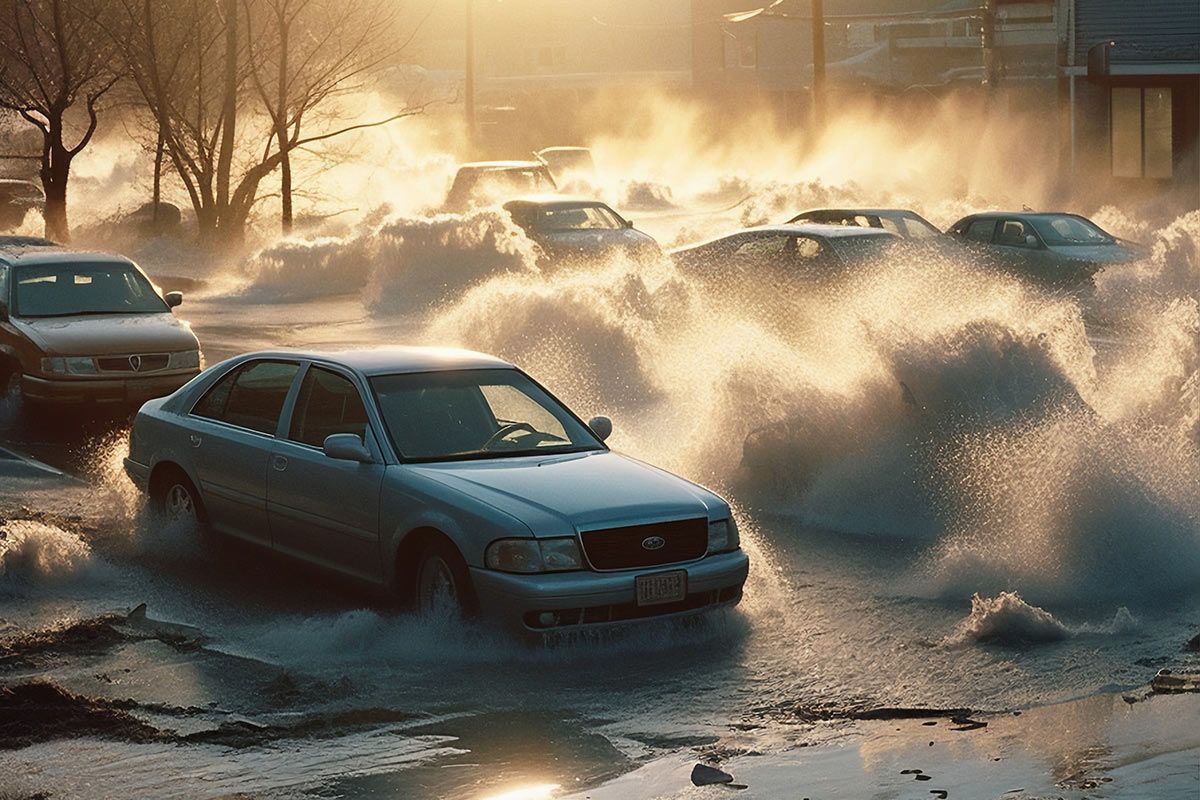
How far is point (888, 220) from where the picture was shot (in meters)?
27.3

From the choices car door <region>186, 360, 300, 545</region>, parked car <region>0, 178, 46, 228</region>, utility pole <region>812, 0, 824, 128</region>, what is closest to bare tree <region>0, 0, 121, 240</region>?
parked car <region>0, 178, 46, 228</region>

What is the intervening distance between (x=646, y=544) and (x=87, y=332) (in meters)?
9.77

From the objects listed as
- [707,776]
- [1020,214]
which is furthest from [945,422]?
[1020,214]

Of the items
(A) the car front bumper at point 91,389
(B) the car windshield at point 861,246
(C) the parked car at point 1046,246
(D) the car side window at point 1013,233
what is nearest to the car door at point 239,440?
(A) the car front bumper at point 91,389

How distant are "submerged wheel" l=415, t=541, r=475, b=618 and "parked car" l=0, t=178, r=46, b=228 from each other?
1636 inches

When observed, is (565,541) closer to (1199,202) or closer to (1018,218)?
(1018,218)

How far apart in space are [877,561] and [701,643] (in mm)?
2383

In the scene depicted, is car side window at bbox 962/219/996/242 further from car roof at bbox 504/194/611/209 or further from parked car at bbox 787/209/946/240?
car roof at bbox 504/194/611/209

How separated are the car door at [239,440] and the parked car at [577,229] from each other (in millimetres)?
16634

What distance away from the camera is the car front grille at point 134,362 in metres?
16.8

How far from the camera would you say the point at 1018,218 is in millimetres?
26609

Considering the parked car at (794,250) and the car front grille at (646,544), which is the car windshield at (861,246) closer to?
the parked car at (794,250)

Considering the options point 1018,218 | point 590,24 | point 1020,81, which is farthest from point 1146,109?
point 590,24

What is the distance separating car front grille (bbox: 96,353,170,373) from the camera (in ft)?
55.3
